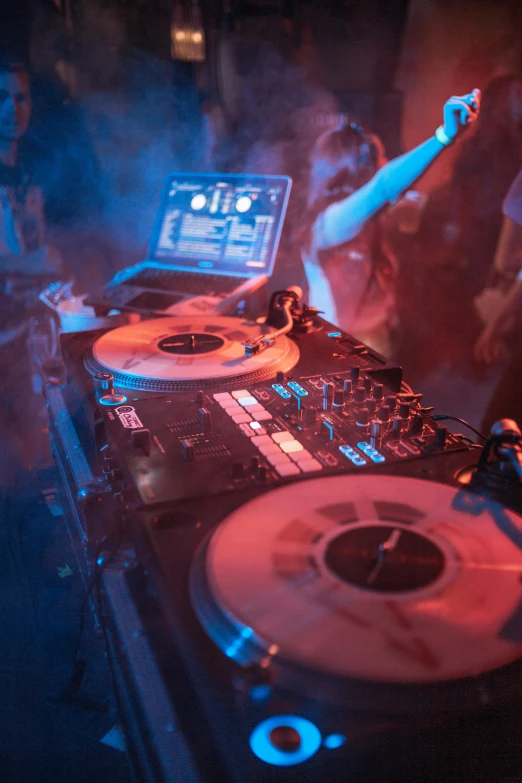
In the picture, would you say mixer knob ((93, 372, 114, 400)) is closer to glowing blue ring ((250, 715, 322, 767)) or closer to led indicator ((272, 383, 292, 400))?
led indicator ((272, 383, 292, 400))

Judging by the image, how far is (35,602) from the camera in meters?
1.67

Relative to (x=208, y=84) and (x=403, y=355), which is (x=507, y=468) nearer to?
(x=403, y=355)

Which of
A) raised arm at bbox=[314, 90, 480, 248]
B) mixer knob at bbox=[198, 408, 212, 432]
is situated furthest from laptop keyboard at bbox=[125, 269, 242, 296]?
mixer knob at bbox=[198, 408, 212, 432]

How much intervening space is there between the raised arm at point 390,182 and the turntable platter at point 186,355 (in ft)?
3.35

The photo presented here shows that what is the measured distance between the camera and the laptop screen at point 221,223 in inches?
73.5

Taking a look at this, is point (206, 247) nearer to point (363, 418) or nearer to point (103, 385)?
point (103, 385)

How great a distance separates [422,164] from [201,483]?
1765 mm

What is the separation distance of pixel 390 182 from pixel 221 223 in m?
0.74

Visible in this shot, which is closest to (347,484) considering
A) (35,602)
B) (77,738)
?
(77,738)

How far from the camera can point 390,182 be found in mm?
2264

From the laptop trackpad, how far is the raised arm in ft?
2.90

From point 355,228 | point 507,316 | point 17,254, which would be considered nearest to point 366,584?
point 507,316

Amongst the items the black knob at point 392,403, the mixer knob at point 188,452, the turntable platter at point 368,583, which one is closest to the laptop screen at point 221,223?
the black knob at point 392,403

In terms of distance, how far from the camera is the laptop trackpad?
1769mm
